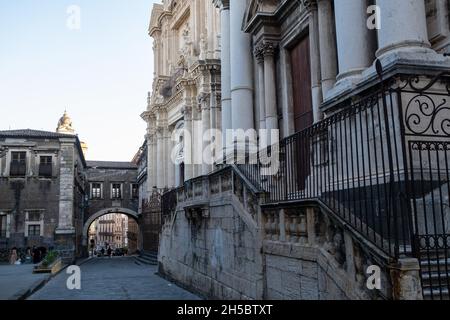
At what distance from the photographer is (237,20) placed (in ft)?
49.1

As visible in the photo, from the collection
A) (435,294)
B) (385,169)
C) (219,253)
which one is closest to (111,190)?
(219,253)

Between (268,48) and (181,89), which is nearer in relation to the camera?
(268,48)

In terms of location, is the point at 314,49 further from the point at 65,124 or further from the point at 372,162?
the point at 65,124

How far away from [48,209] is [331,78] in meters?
30.9

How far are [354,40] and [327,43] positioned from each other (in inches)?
93.7

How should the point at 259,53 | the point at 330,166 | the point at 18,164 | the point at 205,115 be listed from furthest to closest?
the point at 18,164 → the point at 205,115 → the point at 259,53 → the point at 330,166

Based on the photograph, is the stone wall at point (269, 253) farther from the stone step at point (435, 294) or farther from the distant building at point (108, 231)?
the distant building at point (108, 231)

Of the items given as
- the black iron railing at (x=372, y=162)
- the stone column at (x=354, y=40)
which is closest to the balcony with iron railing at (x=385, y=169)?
the black iron railing at (x=372, y=162)

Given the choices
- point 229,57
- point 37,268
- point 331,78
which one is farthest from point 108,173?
point 331,78

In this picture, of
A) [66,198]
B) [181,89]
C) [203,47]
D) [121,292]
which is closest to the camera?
[121,292]

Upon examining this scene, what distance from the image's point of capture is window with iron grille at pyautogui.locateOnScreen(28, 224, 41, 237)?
35.5 metres

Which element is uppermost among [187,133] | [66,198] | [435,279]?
[187,133]

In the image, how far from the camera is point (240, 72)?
1464 centimetres

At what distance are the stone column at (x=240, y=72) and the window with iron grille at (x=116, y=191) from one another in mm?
38967
